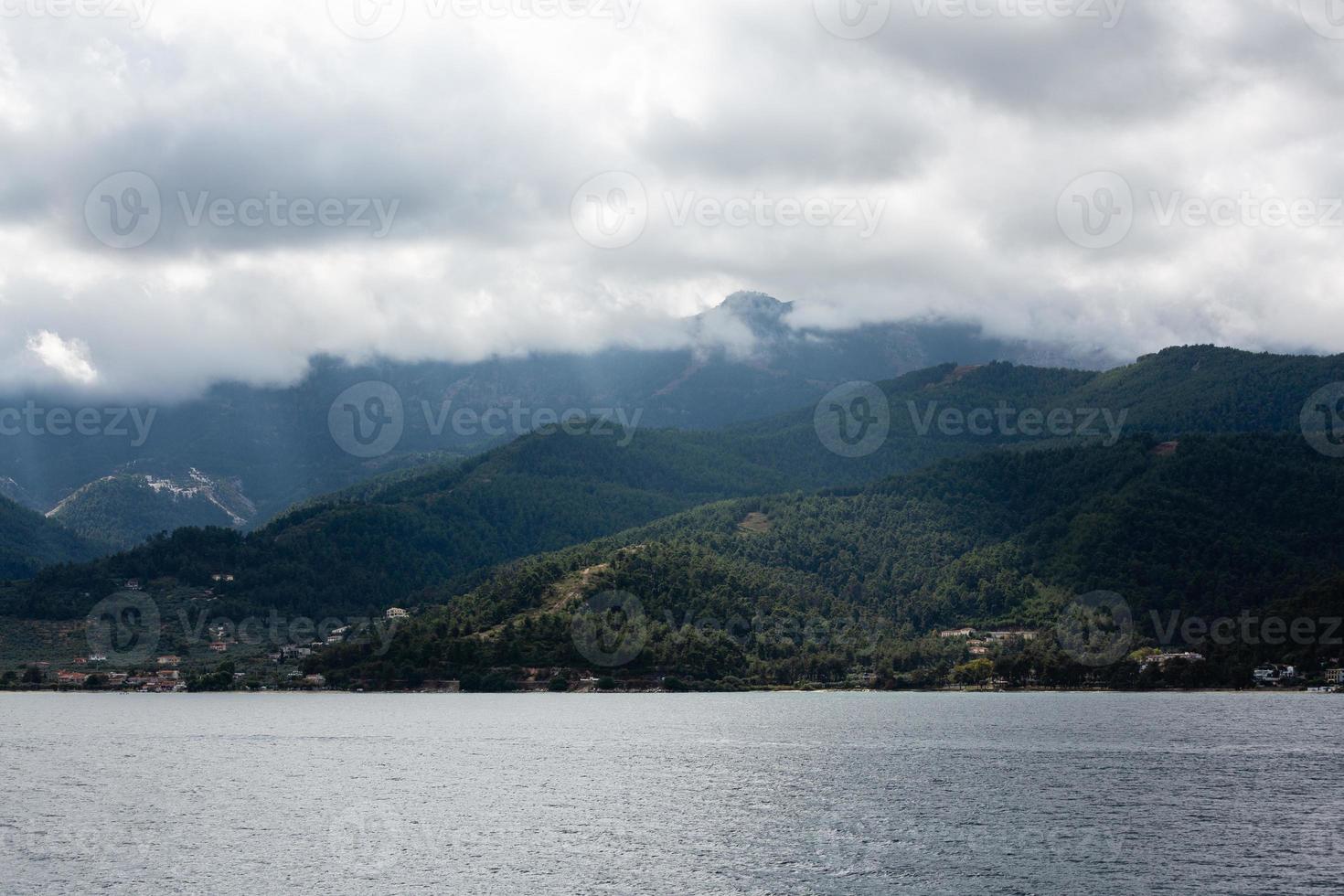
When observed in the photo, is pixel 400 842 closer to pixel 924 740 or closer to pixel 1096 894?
pixel 1096 894

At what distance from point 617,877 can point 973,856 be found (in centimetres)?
2793

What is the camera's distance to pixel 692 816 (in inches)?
4665

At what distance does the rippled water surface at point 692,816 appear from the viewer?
91.1m

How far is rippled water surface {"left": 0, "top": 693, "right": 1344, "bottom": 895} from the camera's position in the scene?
91062mm

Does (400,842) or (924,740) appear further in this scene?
(924,740)

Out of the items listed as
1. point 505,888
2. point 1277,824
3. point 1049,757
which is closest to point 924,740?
point 1049,757

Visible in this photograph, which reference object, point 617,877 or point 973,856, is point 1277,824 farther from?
point 617,877

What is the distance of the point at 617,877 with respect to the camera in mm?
91938

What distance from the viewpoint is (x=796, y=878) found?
3553 inches

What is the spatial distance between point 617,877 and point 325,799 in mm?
50318

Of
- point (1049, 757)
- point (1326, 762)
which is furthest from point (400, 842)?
point (1326, 762)

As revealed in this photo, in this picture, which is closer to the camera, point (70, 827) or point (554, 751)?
point (70, 827)

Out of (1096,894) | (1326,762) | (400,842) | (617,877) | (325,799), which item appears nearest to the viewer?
(1096,894)

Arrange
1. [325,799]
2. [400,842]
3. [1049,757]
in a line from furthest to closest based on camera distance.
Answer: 1. [1049,757]
2. [325,799]
3. [400,842]
